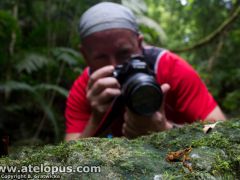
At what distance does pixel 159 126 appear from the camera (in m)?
1.54

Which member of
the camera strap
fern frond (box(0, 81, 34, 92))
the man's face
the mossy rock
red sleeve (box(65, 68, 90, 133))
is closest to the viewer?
the mossy rock

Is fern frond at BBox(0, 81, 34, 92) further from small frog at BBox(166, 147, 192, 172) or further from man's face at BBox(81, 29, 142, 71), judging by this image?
small frog at BBox(166, 147, 192, 172)

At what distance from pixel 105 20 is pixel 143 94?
0.75 metres

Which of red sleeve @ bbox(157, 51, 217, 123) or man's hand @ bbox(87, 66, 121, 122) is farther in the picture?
red sleeve @ bbox(157, 51, 217, 123)

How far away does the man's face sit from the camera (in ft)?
6.28

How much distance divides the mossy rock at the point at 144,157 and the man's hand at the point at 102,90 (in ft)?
2.67

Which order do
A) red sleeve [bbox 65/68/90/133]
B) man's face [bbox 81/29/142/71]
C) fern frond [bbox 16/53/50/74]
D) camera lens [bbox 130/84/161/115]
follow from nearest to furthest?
camera lens [bbox 130/84/161/115], man's face [bbox 81/29/142/71], red sleeve [bbox 65/68/90/133], fern frond [bbox 16/53/50/74]

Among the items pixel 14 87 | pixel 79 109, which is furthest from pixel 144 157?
pixel 14 87

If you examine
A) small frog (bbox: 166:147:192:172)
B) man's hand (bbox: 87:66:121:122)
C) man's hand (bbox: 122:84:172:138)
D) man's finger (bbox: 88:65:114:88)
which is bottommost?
small frog (bbox: 166:147:192:172)

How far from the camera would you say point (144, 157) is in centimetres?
68

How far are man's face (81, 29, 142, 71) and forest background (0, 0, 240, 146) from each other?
3.37ft

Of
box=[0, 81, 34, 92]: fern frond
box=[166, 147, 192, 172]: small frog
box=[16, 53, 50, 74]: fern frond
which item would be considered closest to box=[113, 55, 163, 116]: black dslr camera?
box=[166, 147, 192, 172]: small frog

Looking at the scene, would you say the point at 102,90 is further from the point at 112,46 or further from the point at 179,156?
the point at 179,156

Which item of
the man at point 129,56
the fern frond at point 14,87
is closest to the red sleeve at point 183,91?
the man at point 129,56
